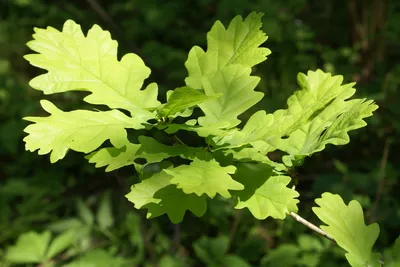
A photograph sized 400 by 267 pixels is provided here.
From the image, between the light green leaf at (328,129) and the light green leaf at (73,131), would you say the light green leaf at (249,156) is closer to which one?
the light green leaf at (328,129)

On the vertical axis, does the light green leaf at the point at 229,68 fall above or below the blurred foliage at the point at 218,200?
above

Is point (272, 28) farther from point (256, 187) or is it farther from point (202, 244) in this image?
point (256, 187)

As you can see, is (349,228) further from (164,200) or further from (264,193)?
(164,200)

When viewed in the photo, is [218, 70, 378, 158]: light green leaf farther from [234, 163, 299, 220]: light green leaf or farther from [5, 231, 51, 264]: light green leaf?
[5, 231, 51, 264]: light green leaf

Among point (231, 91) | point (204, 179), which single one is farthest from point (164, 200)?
point (231, 91)

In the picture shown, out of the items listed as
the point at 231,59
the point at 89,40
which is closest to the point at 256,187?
the point at 231,59

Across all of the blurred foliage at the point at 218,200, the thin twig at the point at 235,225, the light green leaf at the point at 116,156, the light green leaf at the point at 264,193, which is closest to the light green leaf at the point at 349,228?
the light green leaf at the point at 264,193

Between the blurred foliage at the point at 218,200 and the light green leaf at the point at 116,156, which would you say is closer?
the light green leaf at the point at 116,156
